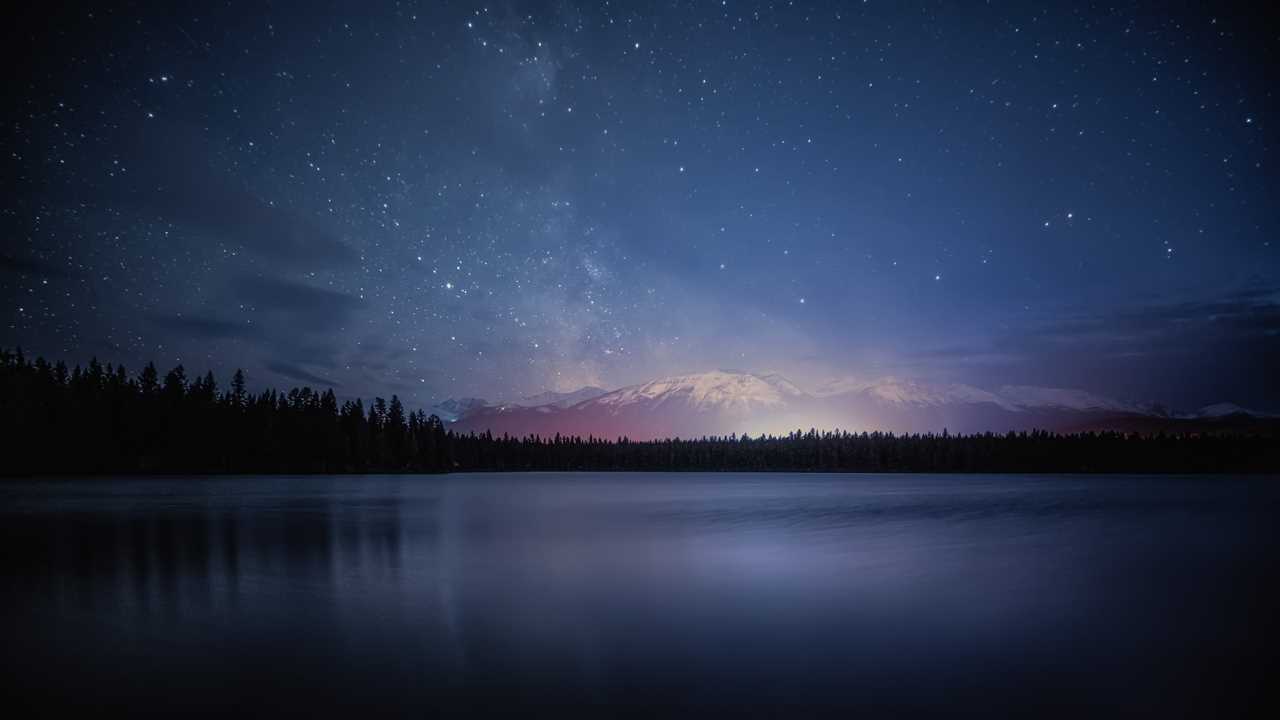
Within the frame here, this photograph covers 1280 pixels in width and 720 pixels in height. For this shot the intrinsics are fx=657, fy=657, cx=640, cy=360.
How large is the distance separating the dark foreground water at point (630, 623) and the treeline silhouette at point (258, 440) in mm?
95958

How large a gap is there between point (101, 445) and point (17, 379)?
14486 millimetres

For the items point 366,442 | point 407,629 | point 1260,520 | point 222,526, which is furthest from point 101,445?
point 1260,520

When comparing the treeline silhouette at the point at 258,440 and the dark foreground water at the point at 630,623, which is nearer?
the dark foreground water at the point at 630,623

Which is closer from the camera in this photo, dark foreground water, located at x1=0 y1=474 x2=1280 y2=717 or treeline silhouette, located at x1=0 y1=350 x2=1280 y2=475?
dark foreground water, located at x1=0 y1=474 x2=1280 y2=717

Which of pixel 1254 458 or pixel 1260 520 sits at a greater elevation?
pixel 1260 520

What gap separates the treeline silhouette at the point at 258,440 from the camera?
328 ft

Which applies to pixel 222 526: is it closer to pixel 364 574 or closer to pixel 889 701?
pixel 364 574

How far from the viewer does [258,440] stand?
124000 millimetres

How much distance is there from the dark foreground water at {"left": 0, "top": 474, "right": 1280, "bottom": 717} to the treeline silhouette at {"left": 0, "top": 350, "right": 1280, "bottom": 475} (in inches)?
3778

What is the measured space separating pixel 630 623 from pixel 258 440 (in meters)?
132

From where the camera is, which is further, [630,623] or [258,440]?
[258,440]

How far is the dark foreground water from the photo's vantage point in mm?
8750

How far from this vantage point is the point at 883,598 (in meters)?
15.6

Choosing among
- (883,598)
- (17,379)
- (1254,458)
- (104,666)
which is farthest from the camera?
(1254,458)
